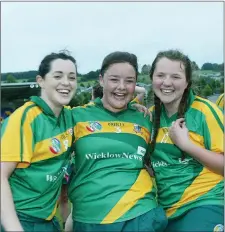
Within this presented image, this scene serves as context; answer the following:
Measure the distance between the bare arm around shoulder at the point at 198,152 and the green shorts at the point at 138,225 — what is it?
0.46m

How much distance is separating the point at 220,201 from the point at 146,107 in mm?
919

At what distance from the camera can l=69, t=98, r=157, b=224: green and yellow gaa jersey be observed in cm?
262

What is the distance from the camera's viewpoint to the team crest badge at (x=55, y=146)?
2578 millimetres

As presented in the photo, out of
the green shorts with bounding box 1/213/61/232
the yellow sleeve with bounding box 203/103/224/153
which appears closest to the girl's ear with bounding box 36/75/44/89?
the green shorts with bounding box 1/213/61/232

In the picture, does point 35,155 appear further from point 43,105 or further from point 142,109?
point 142,109

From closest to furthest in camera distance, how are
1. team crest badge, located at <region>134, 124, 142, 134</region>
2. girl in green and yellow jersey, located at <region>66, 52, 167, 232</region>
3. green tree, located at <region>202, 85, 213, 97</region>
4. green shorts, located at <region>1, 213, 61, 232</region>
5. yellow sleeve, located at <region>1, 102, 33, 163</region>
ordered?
yellow sleeve, located at <region>1, 102, 33, 163</region> → green shorts, located at <region>1, 213, 61, 232</region> → girl in green and yellow jersey, located at <region>66, 52, 167, 232</region> → team crest badge, located at <region>134, 124, 142, 134</region> → green tree, located at <region>202, 85, 213, 97</region>

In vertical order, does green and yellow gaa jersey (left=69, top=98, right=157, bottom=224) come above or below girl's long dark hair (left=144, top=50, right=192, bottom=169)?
below

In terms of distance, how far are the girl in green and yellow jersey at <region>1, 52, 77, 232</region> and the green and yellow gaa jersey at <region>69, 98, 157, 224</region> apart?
0.13 meters

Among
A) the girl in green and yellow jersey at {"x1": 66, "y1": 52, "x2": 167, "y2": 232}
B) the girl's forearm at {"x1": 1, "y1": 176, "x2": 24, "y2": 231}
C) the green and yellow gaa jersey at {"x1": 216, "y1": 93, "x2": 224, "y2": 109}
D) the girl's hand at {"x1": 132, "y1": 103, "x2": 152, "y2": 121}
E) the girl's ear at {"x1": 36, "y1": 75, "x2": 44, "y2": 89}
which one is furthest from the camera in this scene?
the green and yellow gaa jersey at {"x1": 216, "y1": 93, "x2": 224, "y2": 109}

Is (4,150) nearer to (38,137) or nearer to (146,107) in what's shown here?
(38,137)

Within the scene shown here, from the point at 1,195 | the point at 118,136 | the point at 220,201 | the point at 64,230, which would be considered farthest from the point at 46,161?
the point at 220,201

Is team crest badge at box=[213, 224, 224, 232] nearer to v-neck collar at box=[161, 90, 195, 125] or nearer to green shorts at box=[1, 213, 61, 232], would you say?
v-neck collar at box=[161, 90, 195, 125]

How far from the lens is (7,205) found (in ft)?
7.45

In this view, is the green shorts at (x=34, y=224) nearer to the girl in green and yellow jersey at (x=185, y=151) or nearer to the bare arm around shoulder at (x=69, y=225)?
the bare arm around shoulder at (x=69, y=225)
